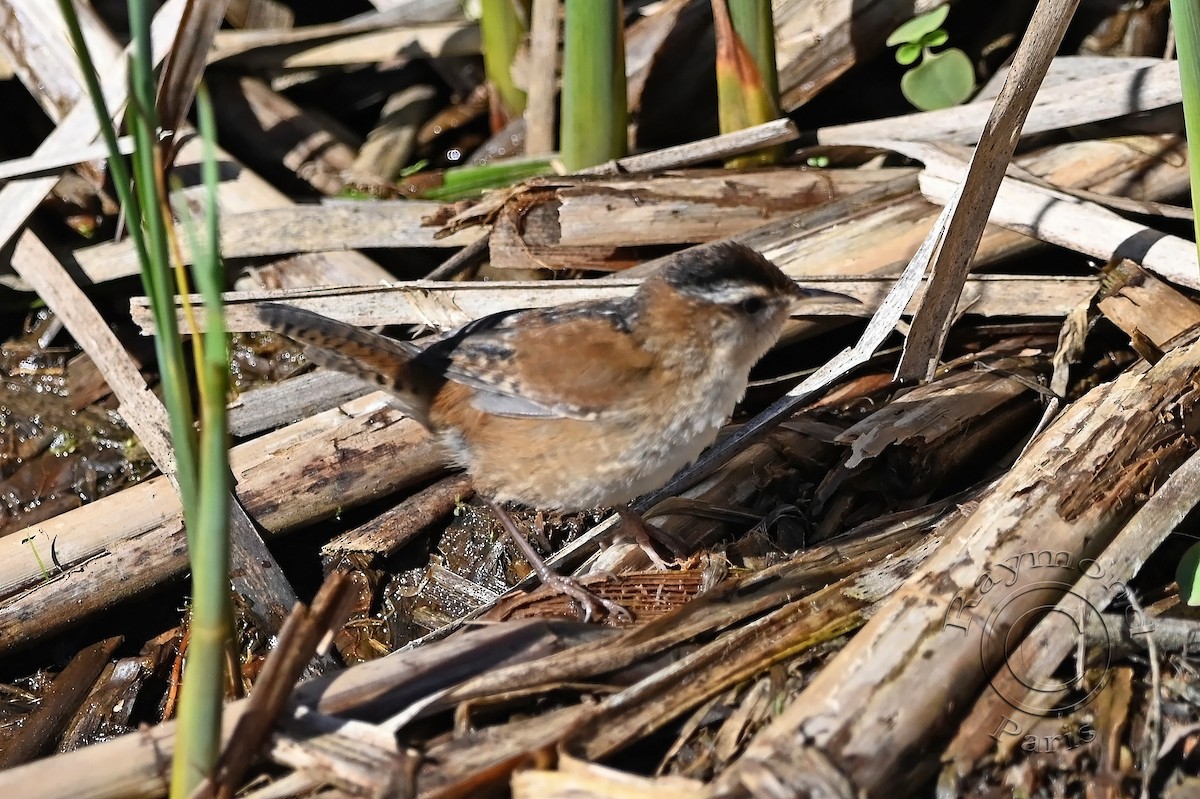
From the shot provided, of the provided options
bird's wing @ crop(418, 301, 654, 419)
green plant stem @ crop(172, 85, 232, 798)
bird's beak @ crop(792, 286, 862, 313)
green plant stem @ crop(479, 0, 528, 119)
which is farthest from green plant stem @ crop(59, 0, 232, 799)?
green plant stem @ crop(479, 0, 528, 119)

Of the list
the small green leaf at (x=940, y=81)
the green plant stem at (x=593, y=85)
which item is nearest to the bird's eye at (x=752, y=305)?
the green plant stem at (x=593, y=85)

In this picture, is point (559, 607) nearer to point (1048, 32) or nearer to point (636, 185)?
point (636, 185)

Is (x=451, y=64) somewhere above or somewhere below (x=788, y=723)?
above

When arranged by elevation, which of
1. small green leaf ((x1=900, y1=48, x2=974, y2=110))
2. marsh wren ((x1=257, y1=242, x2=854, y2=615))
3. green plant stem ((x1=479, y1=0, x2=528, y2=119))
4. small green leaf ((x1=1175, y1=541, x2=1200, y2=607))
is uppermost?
green plant stem ((x1=479, y1=0, x2=528, y2=119))

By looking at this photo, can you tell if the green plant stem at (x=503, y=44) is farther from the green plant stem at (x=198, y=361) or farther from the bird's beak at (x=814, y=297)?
the green plant stem at (x=198, y=361)

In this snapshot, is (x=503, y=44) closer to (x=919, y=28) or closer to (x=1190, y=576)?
(x=919, y=28)

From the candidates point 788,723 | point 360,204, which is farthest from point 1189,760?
point 360,204

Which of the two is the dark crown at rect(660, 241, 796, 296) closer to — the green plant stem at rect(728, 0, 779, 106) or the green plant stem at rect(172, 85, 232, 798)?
the green plant stem at rect(728, 0, 779, 106)
